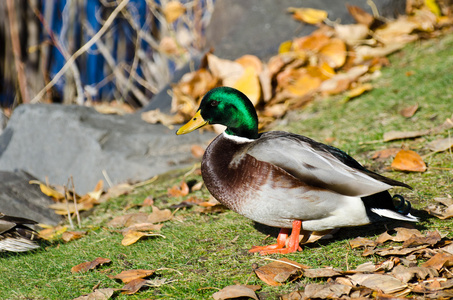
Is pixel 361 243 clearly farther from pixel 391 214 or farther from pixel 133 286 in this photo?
pixel 133 286

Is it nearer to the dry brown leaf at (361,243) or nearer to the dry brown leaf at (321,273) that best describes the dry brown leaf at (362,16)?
the dry brown leaf at (361,243)

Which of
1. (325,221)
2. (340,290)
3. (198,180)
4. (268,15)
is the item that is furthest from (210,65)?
(340,290)

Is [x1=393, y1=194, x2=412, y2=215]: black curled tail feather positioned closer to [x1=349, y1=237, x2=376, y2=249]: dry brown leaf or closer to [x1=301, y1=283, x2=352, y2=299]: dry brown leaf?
[x1=349, y1=237, x2=376, y2=249]: dry brown leaf

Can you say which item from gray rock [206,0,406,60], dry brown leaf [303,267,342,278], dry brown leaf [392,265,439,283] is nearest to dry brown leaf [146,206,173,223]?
dry brown leaf [303,267,342,278]

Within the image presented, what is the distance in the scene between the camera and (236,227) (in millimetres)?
2850

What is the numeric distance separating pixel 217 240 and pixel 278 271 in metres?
0.58

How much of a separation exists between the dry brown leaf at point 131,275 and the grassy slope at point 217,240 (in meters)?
0.04

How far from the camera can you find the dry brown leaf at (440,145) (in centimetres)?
319

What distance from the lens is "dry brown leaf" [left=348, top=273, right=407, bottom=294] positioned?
1.92m

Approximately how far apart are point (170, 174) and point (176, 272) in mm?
1788

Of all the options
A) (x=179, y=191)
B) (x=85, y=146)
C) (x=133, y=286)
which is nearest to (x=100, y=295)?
(x=133, y=286)

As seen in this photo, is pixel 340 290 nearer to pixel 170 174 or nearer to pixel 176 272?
pixel 176 272

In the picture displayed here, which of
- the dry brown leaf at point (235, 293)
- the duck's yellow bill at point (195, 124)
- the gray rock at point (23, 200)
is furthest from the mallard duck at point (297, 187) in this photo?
the gray rock at point (23, 200)

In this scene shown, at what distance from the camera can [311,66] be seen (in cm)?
493
